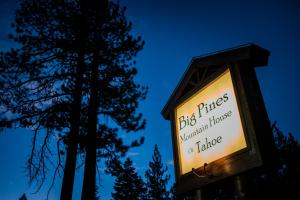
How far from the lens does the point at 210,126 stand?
4.45m

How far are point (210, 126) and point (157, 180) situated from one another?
1428 inches

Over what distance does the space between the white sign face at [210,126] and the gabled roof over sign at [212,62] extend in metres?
0.31

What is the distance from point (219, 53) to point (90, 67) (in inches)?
271

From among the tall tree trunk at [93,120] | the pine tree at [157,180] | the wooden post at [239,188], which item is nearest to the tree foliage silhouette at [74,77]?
the tall tree trunk at [93,120]

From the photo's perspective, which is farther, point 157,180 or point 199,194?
point 157,180

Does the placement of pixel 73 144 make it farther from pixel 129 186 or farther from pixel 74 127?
pixel 129 186

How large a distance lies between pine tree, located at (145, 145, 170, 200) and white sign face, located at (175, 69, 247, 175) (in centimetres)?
3453

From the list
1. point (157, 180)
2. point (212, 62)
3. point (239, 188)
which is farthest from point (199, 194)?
point (157, 180)

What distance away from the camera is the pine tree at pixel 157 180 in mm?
37875

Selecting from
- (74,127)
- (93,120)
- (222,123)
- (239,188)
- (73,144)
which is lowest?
(239,188)

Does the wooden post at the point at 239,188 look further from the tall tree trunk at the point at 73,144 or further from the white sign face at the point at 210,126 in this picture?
the tall tree trunk at the point at 73,144

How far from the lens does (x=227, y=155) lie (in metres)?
4.02

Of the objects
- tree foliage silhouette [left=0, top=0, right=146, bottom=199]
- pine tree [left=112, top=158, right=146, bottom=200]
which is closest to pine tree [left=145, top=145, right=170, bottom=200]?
pine tree [left=112, top=158, right=146, bottom=200]

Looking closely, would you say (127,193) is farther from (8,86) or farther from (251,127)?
(251,127)
